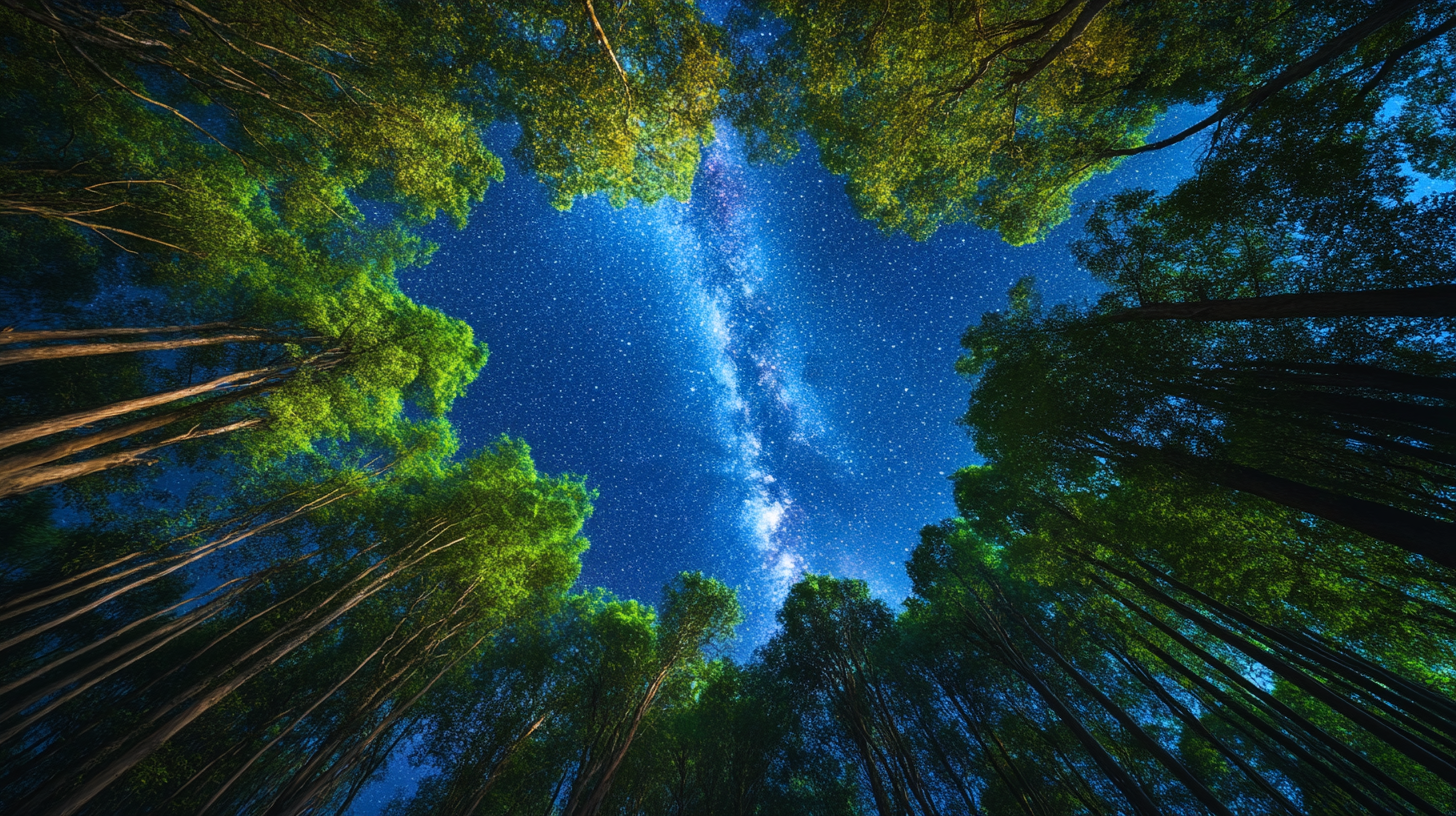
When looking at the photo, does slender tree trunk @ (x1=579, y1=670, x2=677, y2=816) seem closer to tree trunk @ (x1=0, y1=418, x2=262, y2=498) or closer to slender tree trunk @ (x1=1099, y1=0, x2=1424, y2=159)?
tree trunk @ (x1=0, y1=418, x2=262, y2=498)

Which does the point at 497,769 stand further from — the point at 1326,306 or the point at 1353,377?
the point at 1353,377

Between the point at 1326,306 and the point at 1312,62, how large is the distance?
326 cm

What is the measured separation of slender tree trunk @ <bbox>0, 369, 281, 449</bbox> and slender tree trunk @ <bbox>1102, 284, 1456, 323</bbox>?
50.4 ft

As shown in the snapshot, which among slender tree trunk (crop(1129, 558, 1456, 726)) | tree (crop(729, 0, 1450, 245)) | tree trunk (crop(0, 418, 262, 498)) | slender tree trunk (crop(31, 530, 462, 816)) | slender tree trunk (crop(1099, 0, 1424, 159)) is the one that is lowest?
slender tree trunk (crop(31, 530, 462, 816))

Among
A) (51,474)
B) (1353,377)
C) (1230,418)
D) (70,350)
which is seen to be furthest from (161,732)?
(1230,418)

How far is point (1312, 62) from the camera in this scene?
464 centimetres

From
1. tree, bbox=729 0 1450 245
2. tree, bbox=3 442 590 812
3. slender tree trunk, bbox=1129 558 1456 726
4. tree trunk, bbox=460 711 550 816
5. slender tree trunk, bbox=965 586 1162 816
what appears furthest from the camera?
tree trunk, bbox=460 711 550 816

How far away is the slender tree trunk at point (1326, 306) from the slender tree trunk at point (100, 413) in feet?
50.4

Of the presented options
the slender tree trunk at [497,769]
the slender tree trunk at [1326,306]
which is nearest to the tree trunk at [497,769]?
the slender tree trunk at [497,769]

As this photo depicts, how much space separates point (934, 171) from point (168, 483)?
2153 centimetres

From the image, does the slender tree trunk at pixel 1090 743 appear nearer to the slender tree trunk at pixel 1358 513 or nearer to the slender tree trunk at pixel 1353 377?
the slender tree trunk at pixel 1358 513

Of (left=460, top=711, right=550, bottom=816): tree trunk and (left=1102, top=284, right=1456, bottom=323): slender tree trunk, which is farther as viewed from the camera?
(left=460, top=711, right=550, bottom=816): tree trunk

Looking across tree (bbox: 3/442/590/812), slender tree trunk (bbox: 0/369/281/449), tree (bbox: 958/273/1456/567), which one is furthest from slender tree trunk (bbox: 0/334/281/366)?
tree (bbox: 958/273/1456/567)

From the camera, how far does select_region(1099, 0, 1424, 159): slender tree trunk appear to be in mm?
4129
